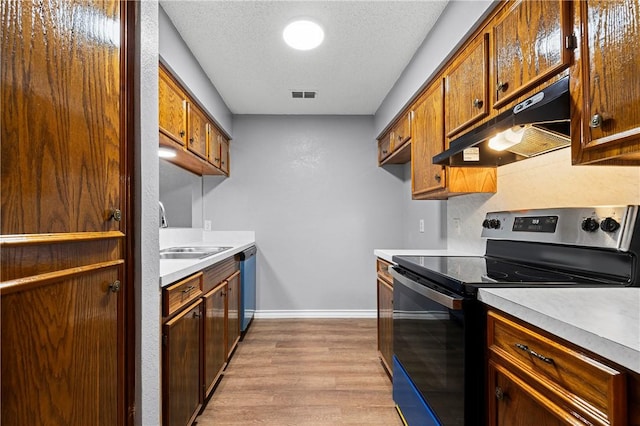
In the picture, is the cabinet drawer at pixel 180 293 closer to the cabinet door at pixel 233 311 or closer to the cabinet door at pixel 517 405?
the cabinet door at pixel 233 311

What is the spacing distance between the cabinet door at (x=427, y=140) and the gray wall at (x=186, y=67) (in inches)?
65.4

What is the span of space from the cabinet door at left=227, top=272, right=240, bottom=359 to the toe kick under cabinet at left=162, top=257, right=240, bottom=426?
0.04 feet

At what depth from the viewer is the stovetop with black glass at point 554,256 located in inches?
45.7

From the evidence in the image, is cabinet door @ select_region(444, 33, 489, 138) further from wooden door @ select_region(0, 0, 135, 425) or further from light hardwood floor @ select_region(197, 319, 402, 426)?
light hardwood floor @ select_region(197, 319, 402, 426)

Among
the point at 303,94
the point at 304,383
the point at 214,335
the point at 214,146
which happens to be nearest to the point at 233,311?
the point at 214,335

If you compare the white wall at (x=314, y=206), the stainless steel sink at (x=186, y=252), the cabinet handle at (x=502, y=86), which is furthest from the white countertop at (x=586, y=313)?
the white wall at (x=314, y=206)

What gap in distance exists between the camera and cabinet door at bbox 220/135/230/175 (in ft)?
11.7

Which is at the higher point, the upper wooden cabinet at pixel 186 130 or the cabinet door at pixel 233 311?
the upper wooden cabinet at pixel 186 130

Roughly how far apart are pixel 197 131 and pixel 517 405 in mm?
2657

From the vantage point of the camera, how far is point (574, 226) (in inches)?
55.0

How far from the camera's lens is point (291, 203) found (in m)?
3.99

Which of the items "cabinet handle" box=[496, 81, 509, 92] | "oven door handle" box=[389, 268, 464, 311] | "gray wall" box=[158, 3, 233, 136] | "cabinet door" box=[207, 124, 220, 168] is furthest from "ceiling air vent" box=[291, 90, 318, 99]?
"oven door handle" box=[389, 268, 464, 311]

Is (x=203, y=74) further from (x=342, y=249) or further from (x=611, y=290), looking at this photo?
(x=611, y=290)

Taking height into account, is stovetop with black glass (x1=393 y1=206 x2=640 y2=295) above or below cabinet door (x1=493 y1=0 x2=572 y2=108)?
below
